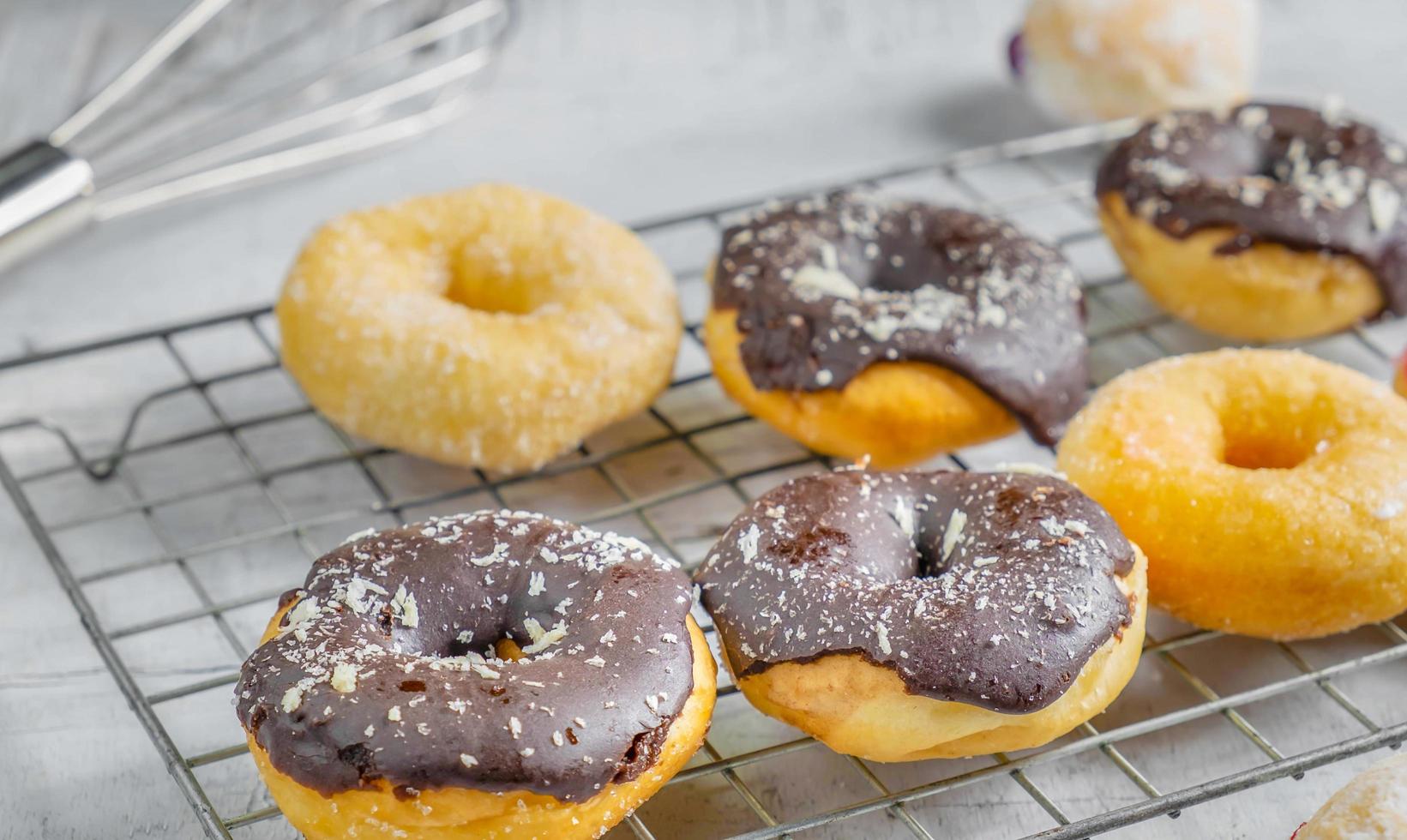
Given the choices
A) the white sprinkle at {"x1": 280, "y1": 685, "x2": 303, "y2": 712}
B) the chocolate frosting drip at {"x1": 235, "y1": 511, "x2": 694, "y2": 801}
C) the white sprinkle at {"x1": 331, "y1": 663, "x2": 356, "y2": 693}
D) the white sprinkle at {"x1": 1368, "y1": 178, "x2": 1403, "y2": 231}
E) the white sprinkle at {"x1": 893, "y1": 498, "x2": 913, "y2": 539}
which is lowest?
the white sprinkle at {"x1": 893, "y1": 498, "x2": 913, "y2": 539}

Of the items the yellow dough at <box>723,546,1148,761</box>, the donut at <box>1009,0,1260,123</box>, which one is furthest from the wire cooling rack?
the donut at <box>1009,0,1260,123</box>

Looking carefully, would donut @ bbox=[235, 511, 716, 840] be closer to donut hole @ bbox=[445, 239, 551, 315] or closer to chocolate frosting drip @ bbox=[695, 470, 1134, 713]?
chocolate frosting drip @ bbox=[695, 470, 1134, 713]

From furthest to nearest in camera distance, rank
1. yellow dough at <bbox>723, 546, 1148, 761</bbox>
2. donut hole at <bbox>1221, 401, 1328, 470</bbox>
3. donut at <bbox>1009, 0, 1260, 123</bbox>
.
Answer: donut at <bbox>1009, 0, 1260, 123</bbox> → donut hole at <bbox>1221, 401, 1328, 470</bbox> → yellow dough at <bbox>723, 546, 1148, 761</bbox>

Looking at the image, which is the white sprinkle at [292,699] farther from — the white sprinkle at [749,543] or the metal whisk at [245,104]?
→ the metal whisk at [245,104]

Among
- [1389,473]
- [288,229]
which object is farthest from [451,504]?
[1389,473]

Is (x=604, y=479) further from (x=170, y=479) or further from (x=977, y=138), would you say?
(x=977, y=138)

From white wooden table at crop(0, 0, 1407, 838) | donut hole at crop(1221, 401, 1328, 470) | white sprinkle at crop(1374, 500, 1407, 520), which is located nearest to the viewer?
white sprinkle at crop(1374, 500, 1407, 520)

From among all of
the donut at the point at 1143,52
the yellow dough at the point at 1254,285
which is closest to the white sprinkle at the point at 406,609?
the yellow dough at the point at 1254,285
